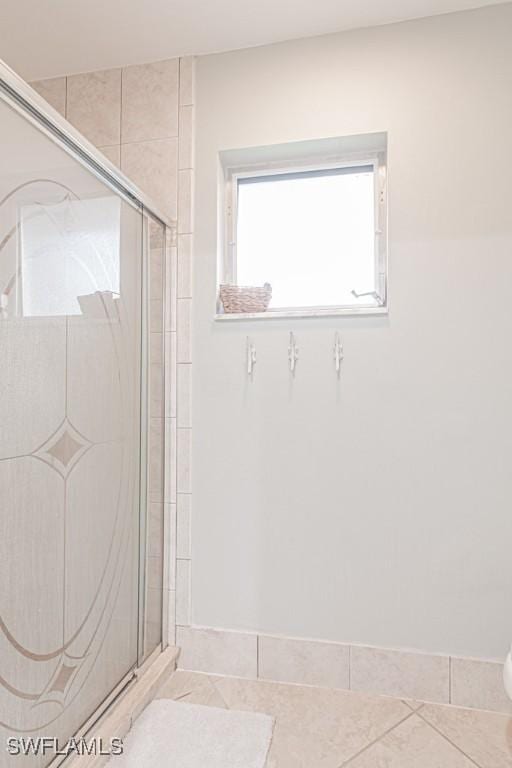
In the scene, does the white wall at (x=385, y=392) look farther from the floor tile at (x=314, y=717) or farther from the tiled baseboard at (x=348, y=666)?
the floor tile at (x=314, y=717)

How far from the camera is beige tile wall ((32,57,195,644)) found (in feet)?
6.46

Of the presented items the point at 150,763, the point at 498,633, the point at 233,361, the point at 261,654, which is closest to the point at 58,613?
the point at 150,763

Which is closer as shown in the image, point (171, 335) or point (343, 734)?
point (343, 734)

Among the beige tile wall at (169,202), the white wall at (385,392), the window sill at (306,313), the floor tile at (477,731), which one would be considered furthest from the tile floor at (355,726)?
the window sill at (306,313)

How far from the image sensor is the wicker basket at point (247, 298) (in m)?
1.95

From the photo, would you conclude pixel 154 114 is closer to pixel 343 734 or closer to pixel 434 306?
pixel 434 306

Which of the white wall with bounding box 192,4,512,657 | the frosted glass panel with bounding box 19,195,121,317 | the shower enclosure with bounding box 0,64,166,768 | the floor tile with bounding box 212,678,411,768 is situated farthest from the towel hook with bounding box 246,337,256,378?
the floor tile with bounding box 212,678,411,768

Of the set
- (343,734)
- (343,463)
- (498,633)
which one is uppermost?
(343,463)

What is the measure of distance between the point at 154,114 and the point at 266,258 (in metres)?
0.70

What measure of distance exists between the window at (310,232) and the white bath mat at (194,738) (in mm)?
1325

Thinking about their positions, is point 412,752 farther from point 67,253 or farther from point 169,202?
point 169,202

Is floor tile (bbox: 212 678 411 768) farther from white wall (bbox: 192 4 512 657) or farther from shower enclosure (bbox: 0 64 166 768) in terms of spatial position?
shower enclosure (bbox: 0 64 166 768)

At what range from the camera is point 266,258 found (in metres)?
2.07

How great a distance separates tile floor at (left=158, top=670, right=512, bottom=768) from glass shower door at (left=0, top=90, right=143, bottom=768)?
13.3 inches
